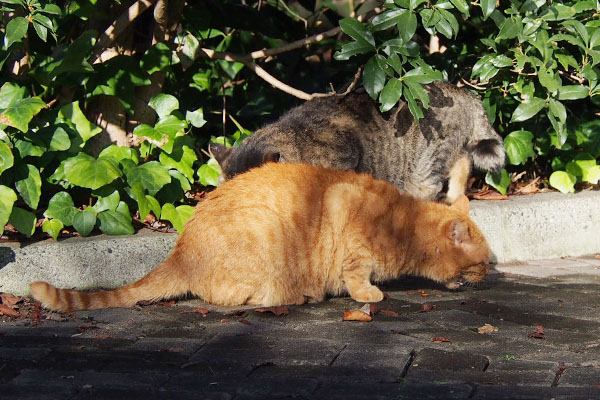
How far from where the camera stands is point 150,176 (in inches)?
225

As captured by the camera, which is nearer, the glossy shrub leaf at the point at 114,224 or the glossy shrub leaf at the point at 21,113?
the glossy shrub leaf at the point at 21,113

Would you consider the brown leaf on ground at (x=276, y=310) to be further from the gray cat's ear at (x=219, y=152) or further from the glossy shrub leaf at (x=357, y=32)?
the glossy shrub leaf at (x=357, y=32)

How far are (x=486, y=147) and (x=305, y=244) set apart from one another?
101 inches

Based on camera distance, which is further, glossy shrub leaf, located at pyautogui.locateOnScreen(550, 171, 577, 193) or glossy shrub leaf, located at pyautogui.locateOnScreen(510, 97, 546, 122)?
glossy shrub leaf, located at pyautogui.locateOnScreen(550, 171, 577, 193)

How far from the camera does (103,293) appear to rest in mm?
4594

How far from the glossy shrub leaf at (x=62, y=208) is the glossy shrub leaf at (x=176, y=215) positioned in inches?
25.2

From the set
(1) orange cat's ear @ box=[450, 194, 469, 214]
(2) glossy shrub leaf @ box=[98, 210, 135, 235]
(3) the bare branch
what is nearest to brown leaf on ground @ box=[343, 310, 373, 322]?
(1) orange cat's ear @ box=[450, 194, 469, 214]

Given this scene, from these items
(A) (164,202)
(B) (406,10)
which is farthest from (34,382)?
(B) (406,10)

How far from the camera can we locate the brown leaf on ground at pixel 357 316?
14.5ft

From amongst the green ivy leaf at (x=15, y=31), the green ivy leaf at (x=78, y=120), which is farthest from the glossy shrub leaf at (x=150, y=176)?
the green ivy leaf at (x=15, y=31)

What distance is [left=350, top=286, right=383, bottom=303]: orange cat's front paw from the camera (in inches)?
192

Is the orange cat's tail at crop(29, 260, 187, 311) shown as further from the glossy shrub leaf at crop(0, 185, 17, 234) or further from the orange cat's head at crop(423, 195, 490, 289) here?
the orange cat's head at crop(423, 195, 490, 289)

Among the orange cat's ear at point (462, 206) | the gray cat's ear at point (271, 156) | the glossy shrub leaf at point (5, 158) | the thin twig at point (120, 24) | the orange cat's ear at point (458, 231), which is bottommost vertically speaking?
the orange cat's ear at point (458, 231)

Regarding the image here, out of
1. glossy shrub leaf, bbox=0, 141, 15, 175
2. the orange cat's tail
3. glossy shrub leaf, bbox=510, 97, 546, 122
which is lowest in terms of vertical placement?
the orange cat's tail
